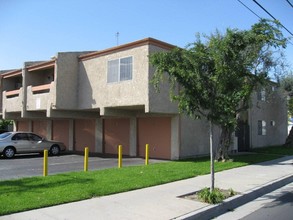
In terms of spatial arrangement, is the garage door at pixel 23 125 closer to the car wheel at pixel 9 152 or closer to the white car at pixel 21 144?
the white car at pixel 21 144

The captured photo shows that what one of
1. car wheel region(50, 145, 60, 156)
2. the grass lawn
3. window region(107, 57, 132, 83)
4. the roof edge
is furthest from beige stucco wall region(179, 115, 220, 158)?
car wheel region(50, 145, 60, 156)

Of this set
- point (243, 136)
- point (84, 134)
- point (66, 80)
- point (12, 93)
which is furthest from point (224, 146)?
point (12, 93)

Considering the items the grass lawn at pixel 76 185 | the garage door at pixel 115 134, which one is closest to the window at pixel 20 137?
the garage door at pixel 115 134

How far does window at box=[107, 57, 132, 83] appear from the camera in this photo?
1858cm

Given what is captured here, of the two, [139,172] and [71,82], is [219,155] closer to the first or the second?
[139,172]

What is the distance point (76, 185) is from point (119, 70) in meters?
9.95

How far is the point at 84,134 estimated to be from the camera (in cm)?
2530

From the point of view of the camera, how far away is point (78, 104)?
21922 millimetres

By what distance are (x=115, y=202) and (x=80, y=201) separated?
0.79 m

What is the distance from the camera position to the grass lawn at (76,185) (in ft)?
26.5

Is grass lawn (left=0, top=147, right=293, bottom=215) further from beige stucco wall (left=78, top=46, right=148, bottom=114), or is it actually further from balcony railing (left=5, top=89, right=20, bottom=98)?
balcony railing (left=5, top=89, right=20, bottom=98)

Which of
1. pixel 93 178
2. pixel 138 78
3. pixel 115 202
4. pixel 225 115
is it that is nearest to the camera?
pixel 115 202

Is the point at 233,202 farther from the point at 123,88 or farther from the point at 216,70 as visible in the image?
the point at 123,88

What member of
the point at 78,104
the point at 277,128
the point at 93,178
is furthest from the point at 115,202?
the point at 277,128
